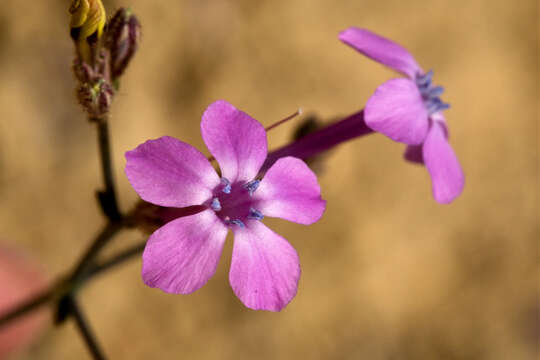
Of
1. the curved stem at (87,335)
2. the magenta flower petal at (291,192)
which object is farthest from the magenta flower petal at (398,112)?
the curved stem at (87,335)

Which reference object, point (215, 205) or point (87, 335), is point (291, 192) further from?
point (87, 335)

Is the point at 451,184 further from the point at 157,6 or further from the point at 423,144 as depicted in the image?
the point at 157,6

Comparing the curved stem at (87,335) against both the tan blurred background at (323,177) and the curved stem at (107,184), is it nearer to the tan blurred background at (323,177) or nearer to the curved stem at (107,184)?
the curved stem at (107,184)

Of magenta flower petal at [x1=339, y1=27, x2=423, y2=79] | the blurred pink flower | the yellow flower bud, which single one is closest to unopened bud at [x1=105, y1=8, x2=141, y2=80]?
the yellow flower bud

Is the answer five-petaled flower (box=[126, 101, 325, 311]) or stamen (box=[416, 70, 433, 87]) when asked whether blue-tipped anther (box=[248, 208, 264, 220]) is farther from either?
stamen (box=[416, 70, 433, 87])

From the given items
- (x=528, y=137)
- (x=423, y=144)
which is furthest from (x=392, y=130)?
(x=528, y=137)

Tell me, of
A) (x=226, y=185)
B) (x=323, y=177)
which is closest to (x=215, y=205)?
(x=226, y=185)
